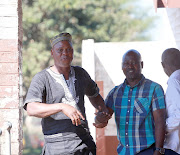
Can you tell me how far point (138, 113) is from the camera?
376cm

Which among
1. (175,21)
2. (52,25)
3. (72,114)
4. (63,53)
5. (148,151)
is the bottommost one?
(148,151)

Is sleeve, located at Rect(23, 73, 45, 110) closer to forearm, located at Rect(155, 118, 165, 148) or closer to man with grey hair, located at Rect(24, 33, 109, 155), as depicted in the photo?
man with grey hair, located at Rect(24, 33, 109, 155)

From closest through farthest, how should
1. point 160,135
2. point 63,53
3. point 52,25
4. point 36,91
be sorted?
point 36,91 → point 63,53 → point 160,135 → point 52,25

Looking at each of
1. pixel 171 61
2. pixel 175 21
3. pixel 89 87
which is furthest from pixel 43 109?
pixel 175 21

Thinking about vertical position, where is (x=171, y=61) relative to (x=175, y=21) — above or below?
below

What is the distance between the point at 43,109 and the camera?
3166mm

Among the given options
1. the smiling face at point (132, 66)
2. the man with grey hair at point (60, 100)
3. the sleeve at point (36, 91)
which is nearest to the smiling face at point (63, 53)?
the man with grey hair at point (60, 100)

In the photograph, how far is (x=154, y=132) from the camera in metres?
3.76

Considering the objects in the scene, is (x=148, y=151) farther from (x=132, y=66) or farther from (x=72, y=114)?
(x=72, y=114)

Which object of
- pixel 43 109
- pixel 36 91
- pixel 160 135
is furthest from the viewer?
pixel 160 135

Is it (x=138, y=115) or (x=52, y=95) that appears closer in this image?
(x=52, y=95)

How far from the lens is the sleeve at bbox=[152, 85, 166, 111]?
12.2 ft

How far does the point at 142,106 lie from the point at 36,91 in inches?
41.7

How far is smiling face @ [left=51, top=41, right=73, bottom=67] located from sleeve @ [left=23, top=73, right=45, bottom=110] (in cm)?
22
